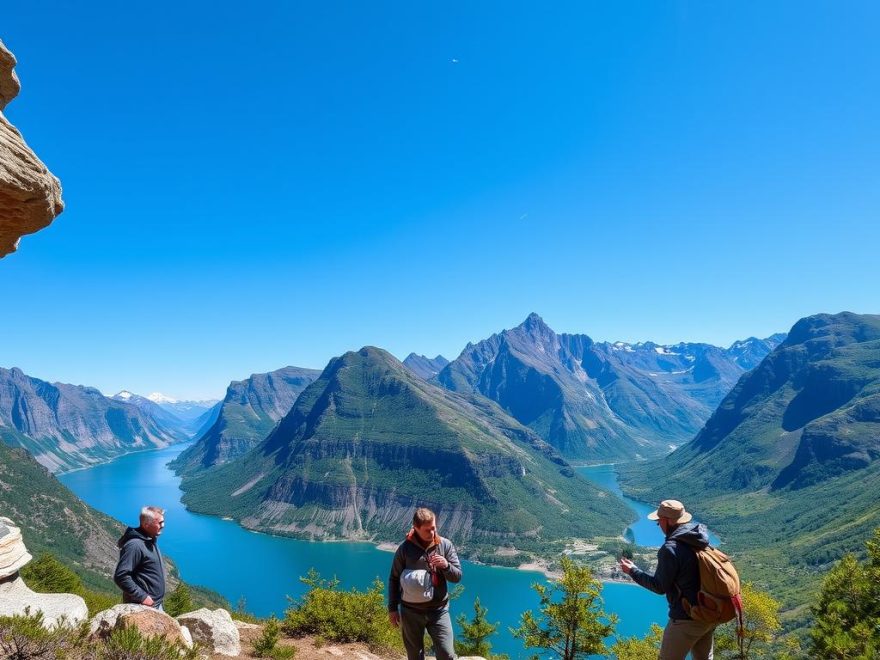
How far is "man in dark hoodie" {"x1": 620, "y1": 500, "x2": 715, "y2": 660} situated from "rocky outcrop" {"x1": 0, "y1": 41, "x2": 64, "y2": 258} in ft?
50.5

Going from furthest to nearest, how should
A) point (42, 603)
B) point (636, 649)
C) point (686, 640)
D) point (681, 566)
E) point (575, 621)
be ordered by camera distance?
point (636, 649) < point (575, 621) < point (42, 603) < point (686, 640) < point (681, 566)

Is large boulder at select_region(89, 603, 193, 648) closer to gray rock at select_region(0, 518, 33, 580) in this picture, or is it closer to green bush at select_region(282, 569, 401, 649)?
gray rock at select_region(0, 518, 33, 580)

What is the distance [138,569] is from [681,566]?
9.94 meters

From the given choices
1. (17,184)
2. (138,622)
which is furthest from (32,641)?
(17,184)

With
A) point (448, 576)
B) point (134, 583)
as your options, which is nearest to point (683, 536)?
point (448, 576)

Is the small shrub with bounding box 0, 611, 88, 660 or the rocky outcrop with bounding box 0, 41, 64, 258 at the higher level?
the rocky outcrop with bounding box 0, 41, 64, 258

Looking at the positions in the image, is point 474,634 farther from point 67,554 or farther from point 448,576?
point 67,554

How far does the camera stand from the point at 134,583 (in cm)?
918

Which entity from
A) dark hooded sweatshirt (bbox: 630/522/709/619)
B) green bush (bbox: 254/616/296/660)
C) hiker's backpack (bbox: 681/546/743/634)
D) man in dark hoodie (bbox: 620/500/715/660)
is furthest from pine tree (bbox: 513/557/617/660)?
hiker's backpack (bbox: 681/546/743/634)

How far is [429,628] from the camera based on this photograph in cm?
837

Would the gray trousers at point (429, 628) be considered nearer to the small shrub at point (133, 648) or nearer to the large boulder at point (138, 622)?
the small shrub at point (133, 648)

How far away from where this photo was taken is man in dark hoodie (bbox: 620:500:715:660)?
7203 mm

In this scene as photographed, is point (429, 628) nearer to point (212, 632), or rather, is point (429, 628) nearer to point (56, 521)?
point (212, 632)

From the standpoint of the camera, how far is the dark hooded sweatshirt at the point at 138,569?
9008 millimetres
